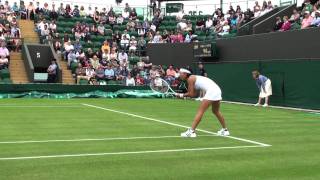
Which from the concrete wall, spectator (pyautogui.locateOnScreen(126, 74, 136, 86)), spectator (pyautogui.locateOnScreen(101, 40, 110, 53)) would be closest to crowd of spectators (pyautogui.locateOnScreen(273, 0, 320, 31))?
the concrete wall

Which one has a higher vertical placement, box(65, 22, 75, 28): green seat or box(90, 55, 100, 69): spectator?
box(65, 22, 75, 28): green seat

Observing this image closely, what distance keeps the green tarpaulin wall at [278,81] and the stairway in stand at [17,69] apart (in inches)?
435

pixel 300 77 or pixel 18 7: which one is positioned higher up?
pixel 18 7

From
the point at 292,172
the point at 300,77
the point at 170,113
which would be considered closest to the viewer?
the point at 292,172

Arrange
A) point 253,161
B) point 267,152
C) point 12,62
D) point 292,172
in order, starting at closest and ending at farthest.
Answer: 1. point 292,172
2. point 253,161
3. point 267,152
4. point 12,62

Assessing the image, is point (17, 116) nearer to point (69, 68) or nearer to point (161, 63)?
point (69, 68)

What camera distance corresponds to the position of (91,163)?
29.1 feet

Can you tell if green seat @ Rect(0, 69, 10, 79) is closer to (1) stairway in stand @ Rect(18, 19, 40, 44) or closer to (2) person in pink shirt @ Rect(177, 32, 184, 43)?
(1) stairway in stand @ Rect(18, 19, 40, 44)

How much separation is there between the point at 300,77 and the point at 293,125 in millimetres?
8030

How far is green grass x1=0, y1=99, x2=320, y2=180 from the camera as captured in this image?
26.8 feet

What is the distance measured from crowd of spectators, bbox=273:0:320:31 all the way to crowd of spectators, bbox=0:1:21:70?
50.1 ft

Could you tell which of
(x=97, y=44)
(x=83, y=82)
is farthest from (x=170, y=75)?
(x=97, y=44)

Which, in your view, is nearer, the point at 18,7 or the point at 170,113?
the point at 170,113

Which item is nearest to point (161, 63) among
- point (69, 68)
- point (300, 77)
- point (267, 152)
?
point (69, 68)
